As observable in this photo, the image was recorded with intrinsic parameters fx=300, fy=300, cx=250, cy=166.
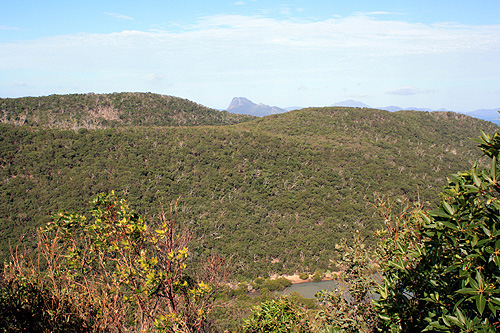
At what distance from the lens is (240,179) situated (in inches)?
1681

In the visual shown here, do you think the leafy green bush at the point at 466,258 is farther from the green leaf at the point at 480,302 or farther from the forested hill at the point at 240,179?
the forested hill at the point at 240,179

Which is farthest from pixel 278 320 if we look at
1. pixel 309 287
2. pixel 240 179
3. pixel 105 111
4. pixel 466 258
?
pixel 105 111

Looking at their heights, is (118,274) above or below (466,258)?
below

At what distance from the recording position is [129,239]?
14.2 ft

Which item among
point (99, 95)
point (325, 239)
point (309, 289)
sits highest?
point (99, 95)

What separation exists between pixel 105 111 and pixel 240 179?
1395 inches

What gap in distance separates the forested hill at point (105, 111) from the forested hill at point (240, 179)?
13593 millimetres

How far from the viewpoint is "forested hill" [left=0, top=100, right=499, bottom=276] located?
33125 mm

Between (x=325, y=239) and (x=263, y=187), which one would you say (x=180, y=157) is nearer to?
(x=263, y=187)

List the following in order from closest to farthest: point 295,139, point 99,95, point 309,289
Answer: point 309,289
point 295,139
point 99,95

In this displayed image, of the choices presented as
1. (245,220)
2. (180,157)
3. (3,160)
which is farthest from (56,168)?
(245,220)

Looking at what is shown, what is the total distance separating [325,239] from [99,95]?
55.9 m

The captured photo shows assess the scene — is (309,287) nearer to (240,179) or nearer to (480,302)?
(240,179)

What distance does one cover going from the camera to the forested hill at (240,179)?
→ 3312 centimetres
